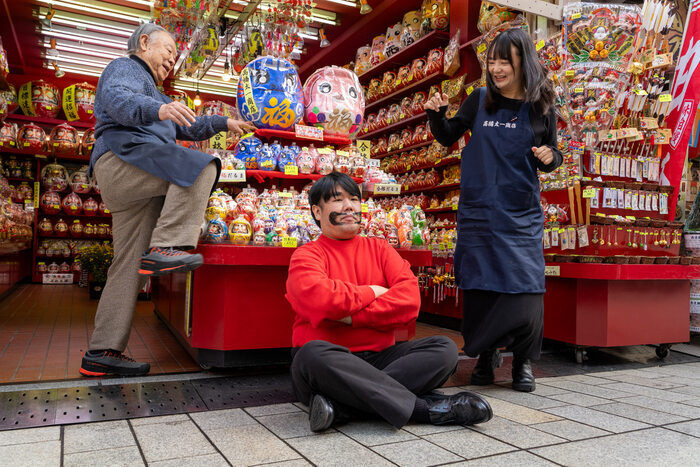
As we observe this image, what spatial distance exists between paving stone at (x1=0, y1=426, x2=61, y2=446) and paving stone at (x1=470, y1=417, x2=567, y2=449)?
1424 mm

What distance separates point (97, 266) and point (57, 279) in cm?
238

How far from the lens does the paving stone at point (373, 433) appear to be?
5.65ft

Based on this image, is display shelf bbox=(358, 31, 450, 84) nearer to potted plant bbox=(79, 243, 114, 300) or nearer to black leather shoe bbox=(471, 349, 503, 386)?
potted plant bbox=(79, 243, 114, 300)

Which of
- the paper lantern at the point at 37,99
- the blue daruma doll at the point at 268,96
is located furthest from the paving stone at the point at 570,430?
the paper lantern at the point at 37,99

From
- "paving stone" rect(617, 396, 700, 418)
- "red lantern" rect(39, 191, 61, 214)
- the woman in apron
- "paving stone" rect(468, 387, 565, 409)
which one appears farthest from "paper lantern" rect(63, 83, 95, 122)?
"paving stone" rect(617, 396, 700, 418)

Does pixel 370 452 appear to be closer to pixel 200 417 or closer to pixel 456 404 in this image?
pixel 456 404

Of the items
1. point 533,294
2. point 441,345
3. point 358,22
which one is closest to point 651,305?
point 533,294

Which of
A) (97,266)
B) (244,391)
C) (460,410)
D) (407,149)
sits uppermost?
(407,149)

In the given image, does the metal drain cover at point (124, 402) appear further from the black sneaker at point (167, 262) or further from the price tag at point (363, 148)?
the price tag at point (363, 148)

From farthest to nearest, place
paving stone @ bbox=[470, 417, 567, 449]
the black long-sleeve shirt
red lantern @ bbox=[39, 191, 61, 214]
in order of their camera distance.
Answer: red lantern @ bbox=[39, 191, 61, 214], the black long-sleeve shirt, paving stone @ bbox=[470, 417, 567, 449]

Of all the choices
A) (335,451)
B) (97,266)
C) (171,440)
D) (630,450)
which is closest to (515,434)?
(630,450)

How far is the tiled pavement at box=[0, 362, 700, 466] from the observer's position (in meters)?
1.55

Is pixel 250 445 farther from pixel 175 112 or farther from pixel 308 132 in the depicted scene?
pixel 308 132

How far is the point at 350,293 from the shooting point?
1864mm
